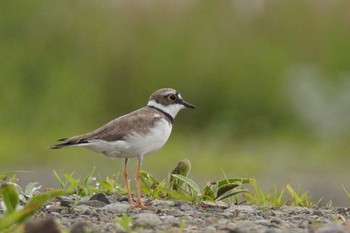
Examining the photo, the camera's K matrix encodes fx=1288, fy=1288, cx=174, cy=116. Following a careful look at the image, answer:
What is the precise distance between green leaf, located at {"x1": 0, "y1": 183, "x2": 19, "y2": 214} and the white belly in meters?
1.30

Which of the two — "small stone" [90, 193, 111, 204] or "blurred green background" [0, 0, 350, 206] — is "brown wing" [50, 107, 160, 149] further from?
Result: "blurred green background" [0, 0, 350, 206]

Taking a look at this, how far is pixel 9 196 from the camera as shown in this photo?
23.0 feet

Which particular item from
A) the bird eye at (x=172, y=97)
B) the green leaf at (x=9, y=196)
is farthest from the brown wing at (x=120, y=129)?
the green leaf at (x=9, y=196)

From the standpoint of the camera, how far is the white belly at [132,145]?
831 centimetres

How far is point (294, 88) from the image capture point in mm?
16047

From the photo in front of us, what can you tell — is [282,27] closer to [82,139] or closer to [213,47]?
[213,47]

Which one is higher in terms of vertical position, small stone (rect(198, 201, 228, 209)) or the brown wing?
the brown wing

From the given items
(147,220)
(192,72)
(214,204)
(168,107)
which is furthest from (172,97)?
(192,72)

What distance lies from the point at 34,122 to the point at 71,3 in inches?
76.5

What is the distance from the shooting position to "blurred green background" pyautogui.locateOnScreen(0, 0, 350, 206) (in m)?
15.5

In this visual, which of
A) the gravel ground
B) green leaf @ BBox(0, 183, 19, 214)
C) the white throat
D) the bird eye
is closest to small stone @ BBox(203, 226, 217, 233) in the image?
the gravel ground

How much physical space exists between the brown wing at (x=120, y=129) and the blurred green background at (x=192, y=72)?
6292 millimetres

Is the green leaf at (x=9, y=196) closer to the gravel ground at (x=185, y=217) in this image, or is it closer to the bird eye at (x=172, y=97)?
the gravel ground at (x=185, y=217)

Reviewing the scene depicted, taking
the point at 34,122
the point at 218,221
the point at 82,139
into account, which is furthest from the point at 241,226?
the point at 34,122
